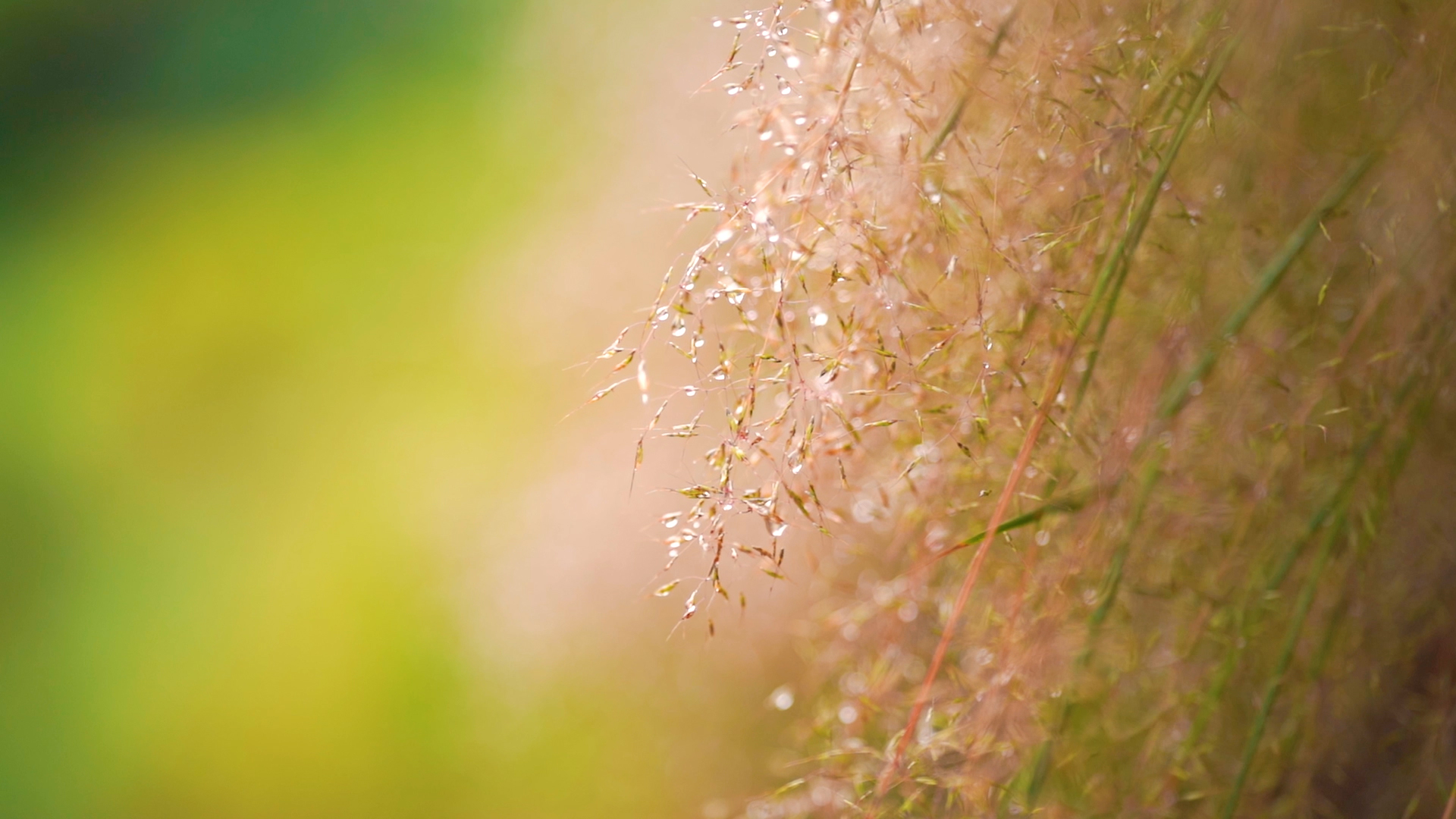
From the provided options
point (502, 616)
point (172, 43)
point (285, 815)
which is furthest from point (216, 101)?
point (285, 815)

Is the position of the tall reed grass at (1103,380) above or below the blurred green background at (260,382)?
below

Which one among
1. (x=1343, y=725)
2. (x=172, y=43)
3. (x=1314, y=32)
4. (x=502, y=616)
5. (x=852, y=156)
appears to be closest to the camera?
(x=852, y=156)

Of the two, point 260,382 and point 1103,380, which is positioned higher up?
point 260,382

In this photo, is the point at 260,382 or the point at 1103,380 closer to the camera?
the point at 1103,380

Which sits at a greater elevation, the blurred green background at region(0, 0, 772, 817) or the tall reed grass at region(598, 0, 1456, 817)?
the blurred green background at region(0, 0, 772, 817)

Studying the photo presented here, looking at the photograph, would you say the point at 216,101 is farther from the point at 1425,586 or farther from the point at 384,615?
the point at 1425,586
